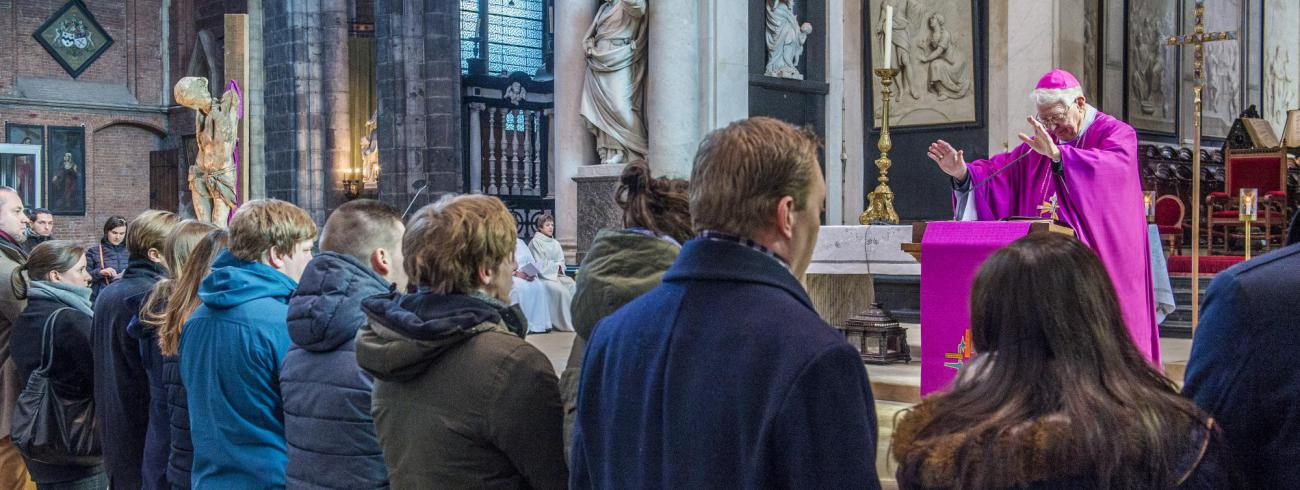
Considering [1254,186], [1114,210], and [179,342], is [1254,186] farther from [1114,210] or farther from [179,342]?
[179,342]

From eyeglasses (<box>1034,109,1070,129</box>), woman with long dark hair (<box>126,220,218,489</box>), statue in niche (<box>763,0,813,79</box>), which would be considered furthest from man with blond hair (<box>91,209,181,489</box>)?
statue in niche (<box>763,0,813,79</box>)

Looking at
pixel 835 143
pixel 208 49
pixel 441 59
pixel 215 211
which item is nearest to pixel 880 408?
pixel 835 143

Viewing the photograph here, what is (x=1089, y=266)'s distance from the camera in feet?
5.73

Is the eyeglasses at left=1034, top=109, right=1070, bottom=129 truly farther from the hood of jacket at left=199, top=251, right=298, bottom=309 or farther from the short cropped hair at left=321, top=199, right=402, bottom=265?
the hood of jacket at left=199, top=251, right=298, bottom=309

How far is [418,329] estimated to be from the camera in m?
2.38

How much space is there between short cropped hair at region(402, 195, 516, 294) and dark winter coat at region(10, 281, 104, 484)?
267 centimetres

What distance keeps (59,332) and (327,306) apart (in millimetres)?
2152

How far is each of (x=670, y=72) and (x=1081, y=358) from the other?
615cm

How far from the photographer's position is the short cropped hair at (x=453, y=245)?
2.49m

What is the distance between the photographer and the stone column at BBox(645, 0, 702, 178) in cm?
772

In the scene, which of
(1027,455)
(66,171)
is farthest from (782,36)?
(66,171)

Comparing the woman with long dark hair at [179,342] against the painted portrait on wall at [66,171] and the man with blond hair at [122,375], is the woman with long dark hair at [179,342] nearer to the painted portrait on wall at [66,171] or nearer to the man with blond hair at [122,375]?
the man with blond hair at [122,375]

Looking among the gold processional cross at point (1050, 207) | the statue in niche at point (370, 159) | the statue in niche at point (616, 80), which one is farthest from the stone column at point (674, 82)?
the statue in niche at point (370, 159)

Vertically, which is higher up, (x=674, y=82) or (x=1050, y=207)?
(x=674, y=82)
